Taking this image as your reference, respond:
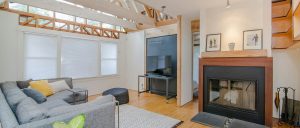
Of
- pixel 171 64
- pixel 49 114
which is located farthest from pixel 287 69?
pixel 49 114

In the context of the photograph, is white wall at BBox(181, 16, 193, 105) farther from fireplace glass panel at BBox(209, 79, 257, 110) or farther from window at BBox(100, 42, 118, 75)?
window at BBox(100, 42, 118, 75)

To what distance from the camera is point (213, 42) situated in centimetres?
348

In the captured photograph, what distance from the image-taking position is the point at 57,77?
461 cm

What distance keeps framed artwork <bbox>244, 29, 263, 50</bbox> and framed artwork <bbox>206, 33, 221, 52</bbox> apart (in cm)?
53

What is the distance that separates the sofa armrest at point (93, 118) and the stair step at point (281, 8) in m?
3.79

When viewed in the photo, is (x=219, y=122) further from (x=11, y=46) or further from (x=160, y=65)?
(x=11, y=46)

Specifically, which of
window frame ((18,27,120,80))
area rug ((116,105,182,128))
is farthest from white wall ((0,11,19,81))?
area rug ((116,105,182,128))

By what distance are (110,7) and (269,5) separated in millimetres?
3353

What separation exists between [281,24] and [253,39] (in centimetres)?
73

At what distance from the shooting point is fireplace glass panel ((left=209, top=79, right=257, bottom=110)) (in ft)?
9.87

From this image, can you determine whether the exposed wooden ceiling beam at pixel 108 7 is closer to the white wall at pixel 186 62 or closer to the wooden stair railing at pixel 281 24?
the white wall at pixel 186 62

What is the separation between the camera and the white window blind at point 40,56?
13.5 ft

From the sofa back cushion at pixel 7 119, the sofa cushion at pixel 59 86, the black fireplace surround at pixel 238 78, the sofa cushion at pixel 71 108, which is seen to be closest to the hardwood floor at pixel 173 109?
the black fireplace surround at pixel 238 78

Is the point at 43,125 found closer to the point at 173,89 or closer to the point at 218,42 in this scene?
the point at 218,42
